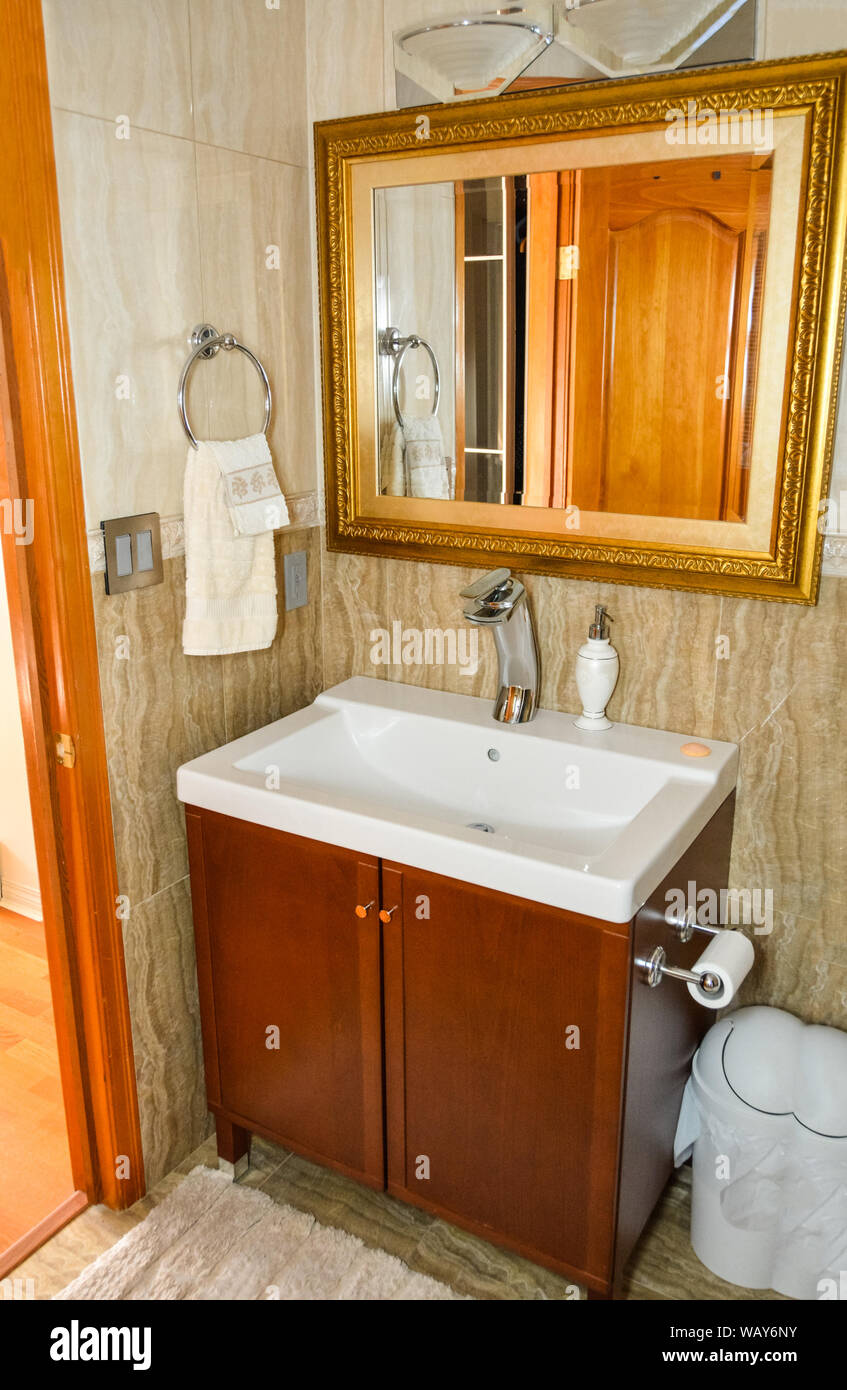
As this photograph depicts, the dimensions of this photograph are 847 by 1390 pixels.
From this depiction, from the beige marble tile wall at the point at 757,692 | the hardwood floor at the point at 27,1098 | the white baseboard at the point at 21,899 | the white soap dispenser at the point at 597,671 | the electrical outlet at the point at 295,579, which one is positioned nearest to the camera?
the beige marble tile wall at the point at 757,692

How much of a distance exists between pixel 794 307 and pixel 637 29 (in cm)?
46

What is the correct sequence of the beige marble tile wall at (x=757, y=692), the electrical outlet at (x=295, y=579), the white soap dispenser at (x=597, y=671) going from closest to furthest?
1. the beige marble tile wall at (x=757, y=692)
2. the white soap dispenser at (x=597, y=671)
3. the electrical outlet at (x=295, y=579)

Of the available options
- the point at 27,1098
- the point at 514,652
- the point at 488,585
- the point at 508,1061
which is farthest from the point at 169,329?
the point at 27,1098

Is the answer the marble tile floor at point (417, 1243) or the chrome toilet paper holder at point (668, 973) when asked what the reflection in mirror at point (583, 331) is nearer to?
the chrome toilet paper holder at point (668, 973)

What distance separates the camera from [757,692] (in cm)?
170

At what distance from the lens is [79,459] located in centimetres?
153

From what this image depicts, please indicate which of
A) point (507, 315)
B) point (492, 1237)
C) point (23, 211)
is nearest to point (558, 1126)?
point (492, 1237)

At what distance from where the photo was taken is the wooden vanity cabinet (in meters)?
1.43

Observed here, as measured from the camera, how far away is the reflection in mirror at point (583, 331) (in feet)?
5.09

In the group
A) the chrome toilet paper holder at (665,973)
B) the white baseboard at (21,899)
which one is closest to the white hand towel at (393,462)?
the chrome toilet paper holder at (665,973)

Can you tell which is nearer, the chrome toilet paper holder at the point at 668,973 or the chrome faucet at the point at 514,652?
the chrome toilet paper holder at the point at 668,973

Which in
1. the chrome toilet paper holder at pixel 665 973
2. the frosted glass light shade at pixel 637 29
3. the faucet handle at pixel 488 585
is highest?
the frosted glass light shade at pixel 637 29

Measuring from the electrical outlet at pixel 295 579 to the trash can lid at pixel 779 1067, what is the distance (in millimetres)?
1064
